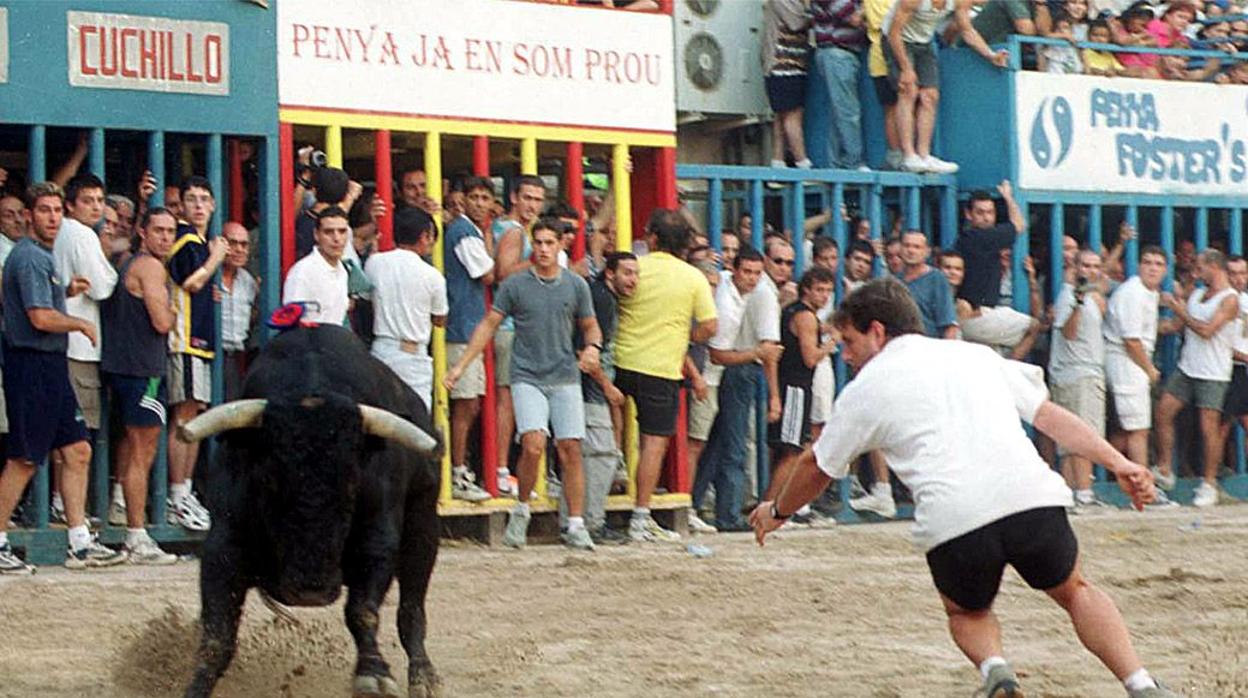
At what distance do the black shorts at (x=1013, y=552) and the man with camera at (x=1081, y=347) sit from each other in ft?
32.7

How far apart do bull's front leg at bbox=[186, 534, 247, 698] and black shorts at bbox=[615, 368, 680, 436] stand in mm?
6513

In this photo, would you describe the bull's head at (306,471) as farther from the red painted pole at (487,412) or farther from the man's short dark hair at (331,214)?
the red painted pole at (487,412)

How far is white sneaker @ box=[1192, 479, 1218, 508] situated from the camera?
671 inches

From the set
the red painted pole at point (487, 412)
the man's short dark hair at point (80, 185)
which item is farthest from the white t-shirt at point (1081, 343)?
the man's short dark hair at point (80, 185)

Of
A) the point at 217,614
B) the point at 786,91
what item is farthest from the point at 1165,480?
the point at 217,614

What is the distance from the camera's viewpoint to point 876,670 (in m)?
8.16

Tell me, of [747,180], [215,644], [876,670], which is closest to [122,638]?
[215,644]

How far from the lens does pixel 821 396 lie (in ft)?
48.6

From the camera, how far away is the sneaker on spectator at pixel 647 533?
44.1ft

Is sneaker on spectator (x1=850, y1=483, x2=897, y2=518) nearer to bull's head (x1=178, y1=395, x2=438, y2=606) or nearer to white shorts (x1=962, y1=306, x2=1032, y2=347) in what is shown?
white shorts (x1=962, y1=306, x2=1032, y2=347)

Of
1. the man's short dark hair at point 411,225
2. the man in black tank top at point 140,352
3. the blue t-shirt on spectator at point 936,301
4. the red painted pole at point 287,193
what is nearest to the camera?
the man in black tank top at point 140,352

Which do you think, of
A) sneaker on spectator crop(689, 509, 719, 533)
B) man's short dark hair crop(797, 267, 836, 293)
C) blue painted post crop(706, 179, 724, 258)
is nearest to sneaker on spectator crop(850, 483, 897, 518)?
sneaker on spectator crop(689, 509, 719, 533)

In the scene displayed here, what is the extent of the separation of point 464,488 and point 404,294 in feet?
4.62

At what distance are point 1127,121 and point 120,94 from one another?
8.66m
